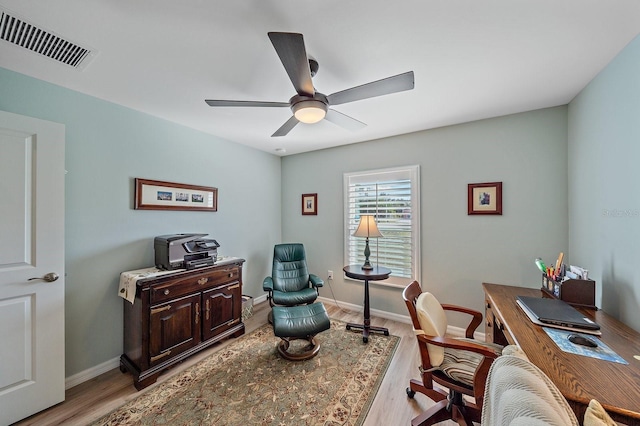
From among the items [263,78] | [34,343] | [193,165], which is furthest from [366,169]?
[34,343]

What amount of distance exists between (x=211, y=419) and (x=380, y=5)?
2.76 metres

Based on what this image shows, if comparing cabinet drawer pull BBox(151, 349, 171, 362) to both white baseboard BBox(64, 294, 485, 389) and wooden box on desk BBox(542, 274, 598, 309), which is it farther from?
wooden box on desk BBox(542, 274, 598, 309)

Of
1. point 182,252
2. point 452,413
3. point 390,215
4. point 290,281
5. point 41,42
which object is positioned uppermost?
point 41,42

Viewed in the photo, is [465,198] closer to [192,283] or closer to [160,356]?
[192,283]

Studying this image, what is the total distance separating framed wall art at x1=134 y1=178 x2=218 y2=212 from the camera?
247cm

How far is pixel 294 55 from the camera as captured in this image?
47.3 inches

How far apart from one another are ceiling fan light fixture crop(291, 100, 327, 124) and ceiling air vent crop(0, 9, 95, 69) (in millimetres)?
1375

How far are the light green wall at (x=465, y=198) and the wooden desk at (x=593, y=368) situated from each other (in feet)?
3.20

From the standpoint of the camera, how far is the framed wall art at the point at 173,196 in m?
2.47

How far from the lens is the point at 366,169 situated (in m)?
3.44

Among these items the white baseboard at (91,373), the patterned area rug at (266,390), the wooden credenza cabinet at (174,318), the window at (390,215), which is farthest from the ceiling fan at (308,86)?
the white baseboard at (91,373)

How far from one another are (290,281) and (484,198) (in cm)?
255

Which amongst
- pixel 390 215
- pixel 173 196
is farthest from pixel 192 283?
pixel 390 215

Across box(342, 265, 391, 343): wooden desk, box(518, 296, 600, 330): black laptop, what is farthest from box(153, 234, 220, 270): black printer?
box(518, 296, 600, 330): black laptop
